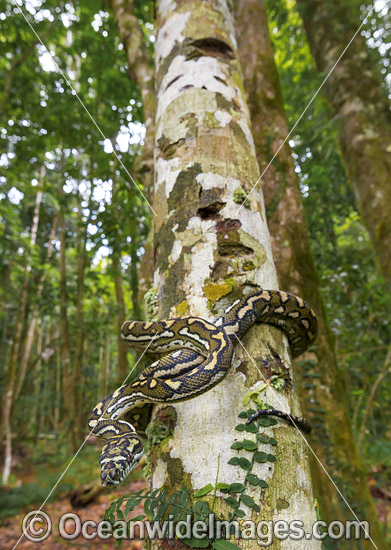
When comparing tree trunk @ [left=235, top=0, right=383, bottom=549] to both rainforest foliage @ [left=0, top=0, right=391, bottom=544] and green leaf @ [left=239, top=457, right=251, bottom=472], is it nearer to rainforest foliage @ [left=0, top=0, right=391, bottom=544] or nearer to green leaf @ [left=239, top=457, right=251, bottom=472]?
rainforest foliage @ [left=0, top=0, right=391, bottom=544]

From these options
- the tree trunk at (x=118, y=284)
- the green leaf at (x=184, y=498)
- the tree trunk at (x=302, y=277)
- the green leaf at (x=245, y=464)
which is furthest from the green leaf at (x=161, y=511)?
the tree trunk at (x=118, y=284)

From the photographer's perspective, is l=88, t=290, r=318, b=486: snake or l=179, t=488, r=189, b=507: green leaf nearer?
l=179, t=488, r=189, b=507: green leaf

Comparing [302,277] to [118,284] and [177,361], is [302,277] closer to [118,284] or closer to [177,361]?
[177,361]

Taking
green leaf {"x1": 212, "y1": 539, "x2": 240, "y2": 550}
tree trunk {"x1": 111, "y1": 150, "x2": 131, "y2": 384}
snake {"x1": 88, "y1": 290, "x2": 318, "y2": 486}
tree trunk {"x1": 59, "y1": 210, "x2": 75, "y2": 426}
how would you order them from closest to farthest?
1. green leaf {"x1": 212, "y1": 539, "x2": 240, "y2": 550}
2. snake {"x1": 88, "y1": 290, "x2": 318, "y2": 486}
3. tree trunk {"x1": 111, "y1": 150, "x2": 131, "y2": 384}
4. tree trunk {"x1": 59, "y1": 210, "x2": 75, "y2": 426}

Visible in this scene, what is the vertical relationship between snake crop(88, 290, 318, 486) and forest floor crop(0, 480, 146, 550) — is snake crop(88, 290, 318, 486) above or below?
above

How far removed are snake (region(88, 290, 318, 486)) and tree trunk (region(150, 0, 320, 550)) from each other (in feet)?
0.22

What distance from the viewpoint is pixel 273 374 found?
1.82m

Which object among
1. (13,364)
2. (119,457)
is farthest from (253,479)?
(13,364)

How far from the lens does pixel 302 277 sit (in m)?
4.35

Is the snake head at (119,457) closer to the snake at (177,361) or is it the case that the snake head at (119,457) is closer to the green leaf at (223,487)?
the snake at (177,361)

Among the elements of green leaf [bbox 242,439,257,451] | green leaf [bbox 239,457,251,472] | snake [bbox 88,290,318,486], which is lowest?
green leaf [bbox 239,457,251,472]

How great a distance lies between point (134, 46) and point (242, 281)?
515 cm

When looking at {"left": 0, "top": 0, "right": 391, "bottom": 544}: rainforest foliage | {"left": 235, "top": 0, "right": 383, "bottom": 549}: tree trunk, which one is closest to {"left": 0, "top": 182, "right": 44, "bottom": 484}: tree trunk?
{"left": 0, "top": 0, "right": 391, "bottom": 544}: rainforest foliage

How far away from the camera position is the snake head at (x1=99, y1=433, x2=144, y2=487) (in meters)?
1.89
